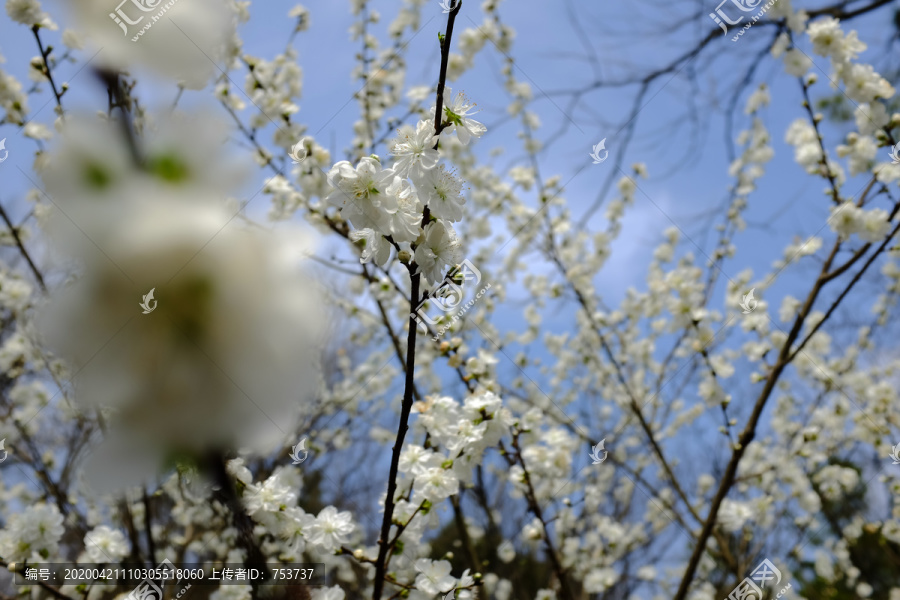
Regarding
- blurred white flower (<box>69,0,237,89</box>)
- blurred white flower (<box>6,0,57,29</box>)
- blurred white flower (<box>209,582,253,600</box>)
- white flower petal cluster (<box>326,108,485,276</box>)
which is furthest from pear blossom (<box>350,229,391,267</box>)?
blurred white flower (<box>6,0,57,29</box>)

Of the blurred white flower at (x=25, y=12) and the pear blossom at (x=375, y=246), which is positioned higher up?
the blurred white flower at (x=25, y=12)

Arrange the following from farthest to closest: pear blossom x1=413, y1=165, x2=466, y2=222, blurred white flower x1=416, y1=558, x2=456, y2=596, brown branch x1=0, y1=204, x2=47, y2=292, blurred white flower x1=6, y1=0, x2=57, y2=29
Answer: blurred white flower x1=6, y1=0, x2=57, y2=29
blurred white flower x1=416, y1=558, x2=456, y2=596
pear blossom x1=413, y1=165, x2=466, y2=222
brown branch x1=0, y1=204, x2=47, y2=292

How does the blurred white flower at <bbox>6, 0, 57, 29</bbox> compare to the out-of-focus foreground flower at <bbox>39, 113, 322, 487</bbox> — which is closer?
the out-of-focus foreground flower at <bbox>39, 113, 322, 487</bbox>

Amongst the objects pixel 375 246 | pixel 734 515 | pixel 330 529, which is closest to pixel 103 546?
pixel 330 529

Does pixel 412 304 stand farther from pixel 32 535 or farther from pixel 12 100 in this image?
pixel 12 100

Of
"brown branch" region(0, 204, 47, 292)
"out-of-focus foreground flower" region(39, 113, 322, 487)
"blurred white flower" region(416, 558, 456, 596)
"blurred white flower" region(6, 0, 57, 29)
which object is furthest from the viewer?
"blurred white flower" region(6, 0, 57, 29)

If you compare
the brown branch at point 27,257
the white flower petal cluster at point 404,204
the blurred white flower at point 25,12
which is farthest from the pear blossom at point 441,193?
the blurred white flower at point 25,12

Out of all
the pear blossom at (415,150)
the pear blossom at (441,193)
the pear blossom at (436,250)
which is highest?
the pear blossom at (415,150)

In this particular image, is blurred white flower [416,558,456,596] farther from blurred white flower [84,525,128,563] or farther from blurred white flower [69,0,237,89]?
blurred white flower [69,0,237,89]

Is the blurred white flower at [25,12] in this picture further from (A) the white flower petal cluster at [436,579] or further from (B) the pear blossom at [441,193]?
(A) the white flower petal cluster at [436,579]

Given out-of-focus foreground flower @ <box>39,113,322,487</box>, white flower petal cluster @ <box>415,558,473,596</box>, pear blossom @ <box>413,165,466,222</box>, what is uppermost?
pear blossom @ <box>413,165,466,222</box>

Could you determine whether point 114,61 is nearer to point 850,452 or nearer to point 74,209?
point 74,209

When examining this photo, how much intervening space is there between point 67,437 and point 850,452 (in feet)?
23.2

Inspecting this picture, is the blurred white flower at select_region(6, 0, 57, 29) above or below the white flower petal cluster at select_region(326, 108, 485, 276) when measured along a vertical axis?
above
